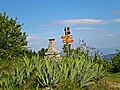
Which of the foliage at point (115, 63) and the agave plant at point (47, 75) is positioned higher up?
the agave plant at point (47, 75)

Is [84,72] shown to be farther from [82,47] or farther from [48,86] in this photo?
[82,47]

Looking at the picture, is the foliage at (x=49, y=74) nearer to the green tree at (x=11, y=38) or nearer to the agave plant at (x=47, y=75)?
the agave plant at (x=47, y=75)

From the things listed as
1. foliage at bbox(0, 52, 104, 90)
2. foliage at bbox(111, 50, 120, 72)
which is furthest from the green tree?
foliage at bbox(0, 52, 104, 90)

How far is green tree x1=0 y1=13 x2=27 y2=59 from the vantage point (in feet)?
44.1

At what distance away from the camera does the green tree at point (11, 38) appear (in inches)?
529

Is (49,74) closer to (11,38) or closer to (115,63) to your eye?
(11,38)

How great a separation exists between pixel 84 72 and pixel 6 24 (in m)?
7.34

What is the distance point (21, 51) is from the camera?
544 inches

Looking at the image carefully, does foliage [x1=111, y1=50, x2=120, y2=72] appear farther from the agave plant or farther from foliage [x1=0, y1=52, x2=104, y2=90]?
the agave plant

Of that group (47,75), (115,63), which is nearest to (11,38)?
(115,63)

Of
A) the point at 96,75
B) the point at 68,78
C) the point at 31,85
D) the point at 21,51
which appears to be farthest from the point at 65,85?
the point at 21,51

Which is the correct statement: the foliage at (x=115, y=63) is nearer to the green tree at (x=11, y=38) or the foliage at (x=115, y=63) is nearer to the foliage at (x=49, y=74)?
the green tree at (x=11, y=38)

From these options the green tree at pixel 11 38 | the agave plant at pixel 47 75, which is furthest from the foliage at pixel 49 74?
the green tree at pixel 11 38

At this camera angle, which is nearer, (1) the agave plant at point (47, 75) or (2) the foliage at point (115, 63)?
(1) the agave plant at point (47, 75)
